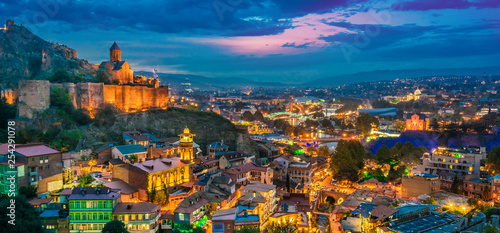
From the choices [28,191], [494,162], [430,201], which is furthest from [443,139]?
[28,191]

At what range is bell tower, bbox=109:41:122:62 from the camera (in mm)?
35656

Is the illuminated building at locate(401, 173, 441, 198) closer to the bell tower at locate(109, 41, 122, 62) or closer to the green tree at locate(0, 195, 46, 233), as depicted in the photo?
the green tree at locate(0, 195, 46, 233)

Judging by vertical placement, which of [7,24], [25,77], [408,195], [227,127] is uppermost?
[7,24]

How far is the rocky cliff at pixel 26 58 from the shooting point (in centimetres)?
3234

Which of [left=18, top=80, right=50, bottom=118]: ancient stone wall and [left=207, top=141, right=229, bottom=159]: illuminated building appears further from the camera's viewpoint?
[left=207, top=141, right=229, bottom=159]: illuminated building

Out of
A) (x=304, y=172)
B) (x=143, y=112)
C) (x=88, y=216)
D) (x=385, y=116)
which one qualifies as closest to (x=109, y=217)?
(x=88, y=216)

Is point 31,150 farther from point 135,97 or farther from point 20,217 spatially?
point 135,97

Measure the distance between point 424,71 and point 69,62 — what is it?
105582 millimetres

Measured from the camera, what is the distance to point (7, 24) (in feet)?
117

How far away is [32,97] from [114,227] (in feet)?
52.9

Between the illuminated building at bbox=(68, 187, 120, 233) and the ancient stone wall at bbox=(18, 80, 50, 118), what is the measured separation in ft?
43.1

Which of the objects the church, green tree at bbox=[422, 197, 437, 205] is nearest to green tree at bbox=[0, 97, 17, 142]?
the church

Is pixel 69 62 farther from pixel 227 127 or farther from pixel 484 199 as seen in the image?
pixel 484 199

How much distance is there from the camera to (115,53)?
35.7m
